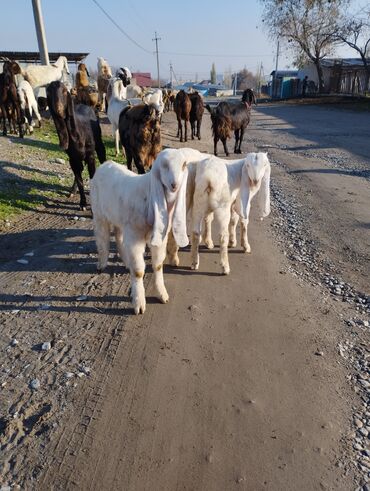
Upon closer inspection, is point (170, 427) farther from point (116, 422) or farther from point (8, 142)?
point (8, 142)

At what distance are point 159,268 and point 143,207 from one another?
780mm

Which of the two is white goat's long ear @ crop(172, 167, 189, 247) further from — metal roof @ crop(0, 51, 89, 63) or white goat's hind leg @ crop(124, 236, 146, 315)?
metal roof @ crop(0, 51, 89, 63)

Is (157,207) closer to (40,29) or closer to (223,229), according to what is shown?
(223,229)

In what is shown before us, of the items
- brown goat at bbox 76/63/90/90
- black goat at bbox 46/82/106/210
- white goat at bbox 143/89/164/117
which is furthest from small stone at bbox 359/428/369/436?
brown goat at bbox 76/63/90/90

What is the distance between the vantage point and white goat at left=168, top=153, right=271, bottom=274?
465 centimetres

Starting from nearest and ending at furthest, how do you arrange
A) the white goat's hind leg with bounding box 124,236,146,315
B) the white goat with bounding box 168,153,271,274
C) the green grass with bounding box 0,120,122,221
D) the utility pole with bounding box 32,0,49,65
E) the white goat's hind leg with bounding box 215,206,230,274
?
1. the white goat's hind leg with bounding box 124,236,146,315
2. the white goat with bounding box 168,153,271,274
3. the white goat's hind leg with bounding box 215,206,230,274
4. the green grass with bounding box 0,120,122,221
5. the utility pole with bounding box 32,0,49,65

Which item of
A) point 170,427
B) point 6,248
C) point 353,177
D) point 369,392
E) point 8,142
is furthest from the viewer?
point 8,142

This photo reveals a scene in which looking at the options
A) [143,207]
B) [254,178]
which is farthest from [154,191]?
[254,178]

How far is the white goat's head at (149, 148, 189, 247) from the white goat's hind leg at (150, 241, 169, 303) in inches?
9.4

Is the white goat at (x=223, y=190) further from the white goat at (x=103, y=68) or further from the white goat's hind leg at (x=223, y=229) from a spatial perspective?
the white goat at (x=103, y=68)

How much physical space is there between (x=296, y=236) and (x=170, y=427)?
452 cm

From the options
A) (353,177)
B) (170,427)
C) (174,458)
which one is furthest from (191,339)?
(353,177)

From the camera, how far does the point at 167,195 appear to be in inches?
149

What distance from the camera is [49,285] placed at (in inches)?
197
